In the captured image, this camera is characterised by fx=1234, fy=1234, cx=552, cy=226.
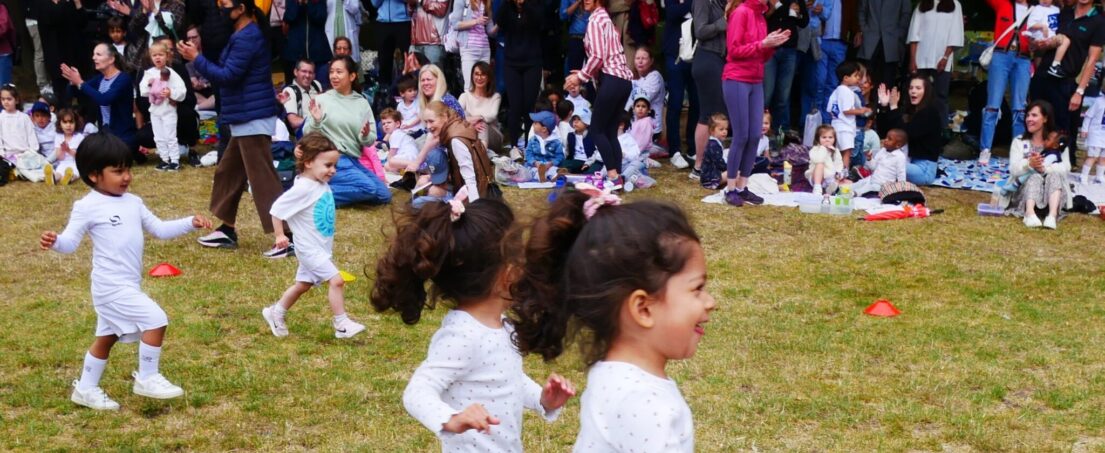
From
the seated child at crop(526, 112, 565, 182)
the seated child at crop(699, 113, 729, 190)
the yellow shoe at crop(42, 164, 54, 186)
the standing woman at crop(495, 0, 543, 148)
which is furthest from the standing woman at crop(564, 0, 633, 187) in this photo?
the yellow shoe at crop(42, 164, 54, 186)

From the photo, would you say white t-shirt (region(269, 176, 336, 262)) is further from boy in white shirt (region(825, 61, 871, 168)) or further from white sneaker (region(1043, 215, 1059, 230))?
boy in white shirt (region(825, 61, 871, 168))

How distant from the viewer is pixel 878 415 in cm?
567

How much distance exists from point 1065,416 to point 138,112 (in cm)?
1001

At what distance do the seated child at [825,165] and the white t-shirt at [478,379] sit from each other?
26.1 feet

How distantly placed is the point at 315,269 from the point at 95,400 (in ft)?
4.66

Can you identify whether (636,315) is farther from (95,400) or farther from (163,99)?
(163,99)

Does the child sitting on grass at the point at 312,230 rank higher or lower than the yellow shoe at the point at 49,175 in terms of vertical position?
higher

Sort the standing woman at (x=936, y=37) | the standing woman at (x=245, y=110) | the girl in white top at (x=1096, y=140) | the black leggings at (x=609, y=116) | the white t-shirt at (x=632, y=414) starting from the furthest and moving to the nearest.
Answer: the standing woman at (x=936, y=37) → the girl in white top at (x=1096, y=140) → the black leggings at (x=609, y=116) → the standing woman at (x=245, y=110) → the white t-shirt at (x=632, y=414)

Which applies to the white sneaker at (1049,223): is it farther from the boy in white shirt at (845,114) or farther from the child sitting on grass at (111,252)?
the child sitting on grass at (111,252)

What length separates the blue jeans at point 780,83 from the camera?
1308 cm

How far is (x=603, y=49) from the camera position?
11.0 meters

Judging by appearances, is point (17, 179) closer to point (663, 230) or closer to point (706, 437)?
point (706, 437)

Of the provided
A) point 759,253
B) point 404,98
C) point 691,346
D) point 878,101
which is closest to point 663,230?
point 691,346

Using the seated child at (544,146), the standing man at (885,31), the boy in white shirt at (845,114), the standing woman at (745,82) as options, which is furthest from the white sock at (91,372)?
the standing man at (885,31)
